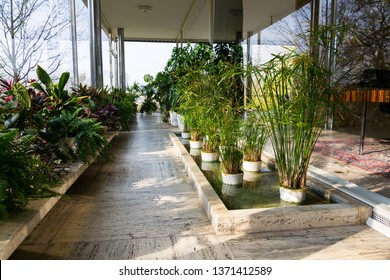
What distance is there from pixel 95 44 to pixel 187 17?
4503mm

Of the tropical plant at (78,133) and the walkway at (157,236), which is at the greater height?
the tropical plant at (78,133)

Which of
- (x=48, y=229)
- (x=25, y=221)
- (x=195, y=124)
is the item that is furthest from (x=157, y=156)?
(x=25, y=221)

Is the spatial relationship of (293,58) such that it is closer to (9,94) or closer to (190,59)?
(9,94)

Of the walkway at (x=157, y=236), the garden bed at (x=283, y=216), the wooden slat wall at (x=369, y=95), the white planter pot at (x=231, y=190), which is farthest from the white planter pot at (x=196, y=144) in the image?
the garden bed at (x=283, y=216)

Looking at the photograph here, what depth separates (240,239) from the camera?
6.07 feet

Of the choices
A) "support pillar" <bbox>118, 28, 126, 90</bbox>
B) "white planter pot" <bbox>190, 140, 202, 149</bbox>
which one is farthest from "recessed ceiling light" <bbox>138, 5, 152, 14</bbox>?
"white planter pot" <bbox>190, 140, 202, 149</bbox>

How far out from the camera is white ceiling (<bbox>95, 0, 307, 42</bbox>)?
424 cm

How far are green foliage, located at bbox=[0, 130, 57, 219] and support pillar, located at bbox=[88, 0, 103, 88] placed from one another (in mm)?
5042

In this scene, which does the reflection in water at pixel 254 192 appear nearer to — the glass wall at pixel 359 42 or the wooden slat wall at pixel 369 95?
the glass wall at pixel 359 42

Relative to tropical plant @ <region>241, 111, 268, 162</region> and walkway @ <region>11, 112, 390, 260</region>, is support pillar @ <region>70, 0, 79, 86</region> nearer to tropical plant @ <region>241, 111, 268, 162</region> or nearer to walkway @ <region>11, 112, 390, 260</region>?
walkway @ <region>11, 112, 390, 260</region>

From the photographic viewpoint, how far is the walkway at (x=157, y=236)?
1674 mm

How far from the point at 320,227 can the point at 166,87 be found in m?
6.74

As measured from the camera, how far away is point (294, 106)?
2168 mm

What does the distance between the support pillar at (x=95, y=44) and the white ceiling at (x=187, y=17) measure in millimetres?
2128
